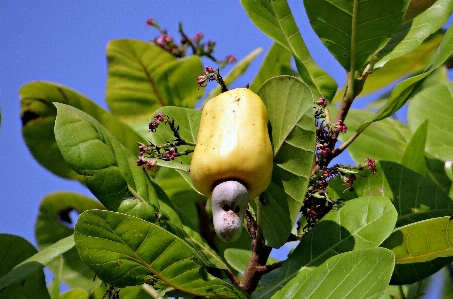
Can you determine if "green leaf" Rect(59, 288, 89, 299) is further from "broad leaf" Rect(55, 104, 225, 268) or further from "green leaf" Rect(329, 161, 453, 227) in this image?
"green leaf" Rect(329, 161, 453, 227)

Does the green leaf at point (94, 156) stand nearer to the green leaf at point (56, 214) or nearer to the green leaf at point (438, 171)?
the green leaf at point (56, 214)

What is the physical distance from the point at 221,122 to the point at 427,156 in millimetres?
1100

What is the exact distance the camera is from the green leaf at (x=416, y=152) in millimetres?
1892

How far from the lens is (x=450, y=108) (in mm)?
2211

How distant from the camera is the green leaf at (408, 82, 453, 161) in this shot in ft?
7.15

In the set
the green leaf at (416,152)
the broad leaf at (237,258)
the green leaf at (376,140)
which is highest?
the green leaf at (416,152)

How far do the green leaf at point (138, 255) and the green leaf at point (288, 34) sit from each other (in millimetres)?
652

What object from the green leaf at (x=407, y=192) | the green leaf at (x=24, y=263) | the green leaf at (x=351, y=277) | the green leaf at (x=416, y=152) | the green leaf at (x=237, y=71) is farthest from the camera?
the green leaf at (x=237, y=71)

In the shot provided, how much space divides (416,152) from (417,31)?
36 cm

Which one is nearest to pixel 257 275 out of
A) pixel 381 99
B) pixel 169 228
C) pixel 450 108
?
pixel 169 228

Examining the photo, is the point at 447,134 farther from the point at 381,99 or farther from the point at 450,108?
the point at 381,99

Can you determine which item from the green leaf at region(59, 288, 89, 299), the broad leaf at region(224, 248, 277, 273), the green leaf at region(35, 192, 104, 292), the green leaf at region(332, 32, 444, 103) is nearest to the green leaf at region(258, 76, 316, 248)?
the broad leaf at region(224, 248, 277, 273)

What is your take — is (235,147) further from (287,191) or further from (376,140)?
(376,140)

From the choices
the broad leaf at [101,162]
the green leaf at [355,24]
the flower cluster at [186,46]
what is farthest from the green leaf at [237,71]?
the broad leaf at [101,162]
